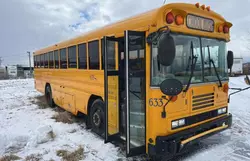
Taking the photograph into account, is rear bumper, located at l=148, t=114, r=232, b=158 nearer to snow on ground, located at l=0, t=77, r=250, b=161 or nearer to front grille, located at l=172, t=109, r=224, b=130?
front grille, located at l=172, t=109, r=224, b=130

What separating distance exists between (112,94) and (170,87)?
1405mm

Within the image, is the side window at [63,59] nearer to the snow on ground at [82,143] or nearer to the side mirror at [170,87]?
the snow on ground at [82,143]

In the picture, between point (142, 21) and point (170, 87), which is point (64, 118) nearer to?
point (142, 21)

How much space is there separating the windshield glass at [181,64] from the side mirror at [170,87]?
0.68 ft

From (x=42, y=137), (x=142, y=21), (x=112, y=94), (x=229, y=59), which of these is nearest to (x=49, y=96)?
(x=42, y=137)

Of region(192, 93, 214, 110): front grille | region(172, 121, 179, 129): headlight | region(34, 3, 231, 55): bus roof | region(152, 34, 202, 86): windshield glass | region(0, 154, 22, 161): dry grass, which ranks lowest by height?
region(0, 154, 22, 161): dry grass

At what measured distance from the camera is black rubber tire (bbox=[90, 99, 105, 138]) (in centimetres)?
456

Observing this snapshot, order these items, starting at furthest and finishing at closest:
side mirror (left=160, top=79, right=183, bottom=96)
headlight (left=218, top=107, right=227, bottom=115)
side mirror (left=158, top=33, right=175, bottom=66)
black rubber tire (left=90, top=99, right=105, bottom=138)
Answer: black rubber tire (left=90, top=99, right=105, bottom=138) → headlight (left=218, top=107, right=227, bottom=115) → side mirror (left=160, top=79, right=183, bottom=96) → side mirror (left=158, top=33, right=175, bottom=66)

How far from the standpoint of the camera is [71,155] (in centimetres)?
382

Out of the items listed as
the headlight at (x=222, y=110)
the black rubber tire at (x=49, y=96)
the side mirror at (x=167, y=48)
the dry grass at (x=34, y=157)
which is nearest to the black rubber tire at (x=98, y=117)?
the dry grass at (x=34, y=157)

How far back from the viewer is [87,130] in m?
5.33

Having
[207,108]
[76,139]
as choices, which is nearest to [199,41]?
[207,108]

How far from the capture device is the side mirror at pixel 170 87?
9.24ft

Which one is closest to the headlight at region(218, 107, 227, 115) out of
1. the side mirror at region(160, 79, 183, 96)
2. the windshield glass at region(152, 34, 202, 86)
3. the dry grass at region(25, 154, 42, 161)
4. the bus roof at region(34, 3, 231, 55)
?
the windshield glass at region(152, 34, 202, 86)
